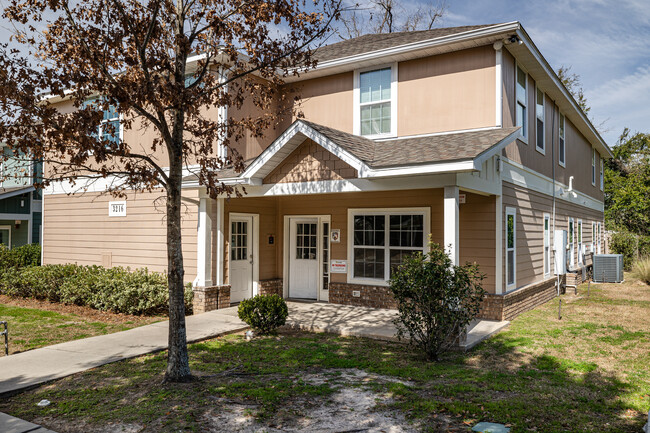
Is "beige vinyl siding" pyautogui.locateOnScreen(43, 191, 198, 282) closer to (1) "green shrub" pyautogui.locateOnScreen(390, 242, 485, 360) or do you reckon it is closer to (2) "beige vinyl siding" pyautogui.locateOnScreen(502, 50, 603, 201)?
(1) "green shrub" pyautogui.locateOnScreen(390, 242, 485, 360)

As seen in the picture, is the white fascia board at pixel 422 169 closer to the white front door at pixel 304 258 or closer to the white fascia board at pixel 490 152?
the white fascia board at pixel 490 152

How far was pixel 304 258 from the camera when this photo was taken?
12992mm

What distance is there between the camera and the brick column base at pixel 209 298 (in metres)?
11.0

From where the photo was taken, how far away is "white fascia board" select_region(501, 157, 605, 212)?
1070cm

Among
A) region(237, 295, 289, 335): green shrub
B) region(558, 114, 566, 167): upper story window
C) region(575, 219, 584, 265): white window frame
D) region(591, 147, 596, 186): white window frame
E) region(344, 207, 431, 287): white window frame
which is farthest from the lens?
region(591, 147, 596, 186): white window frame

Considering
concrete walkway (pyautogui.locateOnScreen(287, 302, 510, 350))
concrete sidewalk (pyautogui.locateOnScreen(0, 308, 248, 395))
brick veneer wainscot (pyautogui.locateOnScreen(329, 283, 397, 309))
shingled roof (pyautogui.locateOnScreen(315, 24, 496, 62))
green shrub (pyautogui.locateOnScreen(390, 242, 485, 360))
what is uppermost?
shingled roof (pyautogui.locateOnScreen(315, 24, 496, 62))

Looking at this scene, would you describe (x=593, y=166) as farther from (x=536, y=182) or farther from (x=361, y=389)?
(x=361, y=389)

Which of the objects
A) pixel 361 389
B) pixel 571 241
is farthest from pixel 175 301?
pixel 571 241

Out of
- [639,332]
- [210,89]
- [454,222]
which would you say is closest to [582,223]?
[639,332]

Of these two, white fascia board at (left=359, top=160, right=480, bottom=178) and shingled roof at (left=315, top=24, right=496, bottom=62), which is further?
shingled roof at (left=315, top=24, right=496, bottom=62)

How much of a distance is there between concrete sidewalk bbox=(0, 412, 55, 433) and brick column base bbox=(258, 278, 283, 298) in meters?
7.62

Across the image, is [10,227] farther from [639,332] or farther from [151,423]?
[639,332]

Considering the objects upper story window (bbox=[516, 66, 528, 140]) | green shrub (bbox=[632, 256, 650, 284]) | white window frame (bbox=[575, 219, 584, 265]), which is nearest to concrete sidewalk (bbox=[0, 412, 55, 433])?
upper story window (bbox=[516, 66, 528, 140])

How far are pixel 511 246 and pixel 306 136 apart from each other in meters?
5.37
